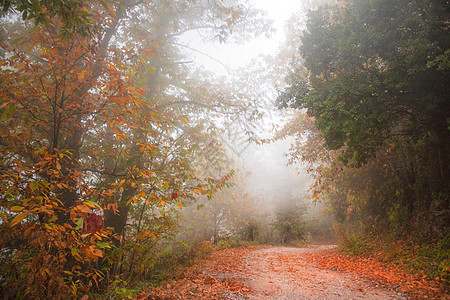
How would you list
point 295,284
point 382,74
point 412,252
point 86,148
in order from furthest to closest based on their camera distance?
1. point 412,252
2. point 86,148
3. point 382,74
4. point 295,284

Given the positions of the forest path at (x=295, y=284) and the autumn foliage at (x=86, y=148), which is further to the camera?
the forest path at (x=295, y=284)

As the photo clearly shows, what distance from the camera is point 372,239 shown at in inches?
336

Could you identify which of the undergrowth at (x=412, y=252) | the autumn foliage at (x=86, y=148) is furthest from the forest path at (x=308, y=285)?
the autumn foliage at (x=86, y=148)

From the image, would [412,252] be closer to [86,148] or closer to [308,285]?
[308,285]

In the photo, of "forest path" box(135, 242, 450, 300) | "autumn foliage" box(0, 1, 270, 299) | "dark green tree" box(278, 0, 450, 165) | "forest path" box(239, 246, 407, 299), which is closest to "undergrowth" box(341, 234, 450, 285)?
"forest path" box(135, 242, 450, 300)

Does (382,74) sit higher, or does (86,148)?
(382,74)

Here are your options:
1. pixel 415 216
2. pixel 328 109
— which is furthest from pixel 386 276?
pixel 328 109

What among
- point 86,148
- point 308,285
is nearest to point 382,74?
point 308,285

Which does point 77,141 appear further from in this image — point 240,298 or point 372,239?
point 372,239

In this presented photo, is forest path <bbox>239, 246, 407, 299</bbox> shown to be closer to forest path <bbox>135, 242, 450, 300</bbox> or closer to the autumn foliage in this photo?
forest path <bbox>135, 242, 450, 300</bbox>

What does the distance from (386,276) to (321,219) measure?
1576 cm

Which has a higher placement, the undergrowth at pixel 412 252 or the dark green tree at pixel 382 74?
the dark green tree at pixel 382 74

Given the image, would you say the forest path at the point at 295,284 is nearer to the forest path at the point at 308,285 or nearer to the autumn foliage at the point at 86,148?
the forest path at the point at 308,285

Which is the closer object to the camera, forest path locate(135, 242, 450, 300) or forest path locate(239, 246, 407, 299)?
forest path locate(135, 242, 450, 300)
